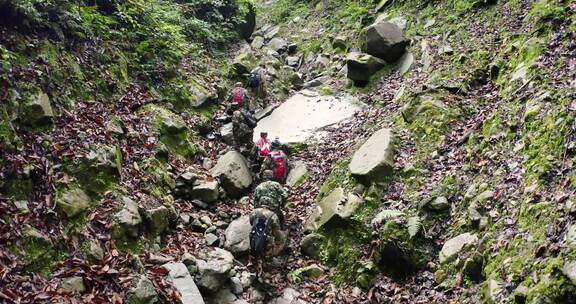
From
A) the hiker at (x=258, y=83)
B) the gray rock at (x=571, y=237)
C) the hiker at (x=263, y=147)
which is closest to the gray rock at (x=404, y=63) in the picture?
the hiker at (x=258, y=83)

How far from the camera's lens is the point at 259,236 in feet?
28.9

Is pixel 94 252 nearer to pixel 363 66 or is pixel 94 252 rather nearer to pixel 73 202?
pixel 73 202

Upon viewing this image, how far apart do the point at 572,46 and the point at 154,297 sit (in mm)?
8843

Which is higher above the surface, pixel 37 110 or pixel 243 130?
pixel 37 110

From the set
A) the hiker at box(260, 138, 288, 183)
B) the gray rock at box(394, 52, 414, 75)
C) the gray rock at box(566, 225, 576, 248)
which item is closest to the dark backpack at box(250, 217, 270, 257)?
the hiker at box(260, 138, 288, 183)

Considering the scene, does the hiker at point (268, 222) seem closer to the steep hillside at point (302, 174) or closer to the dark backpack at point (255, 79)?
the steep hillside at point (302, 174)

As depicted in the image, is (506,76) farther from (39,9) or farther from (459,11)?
(39,9)

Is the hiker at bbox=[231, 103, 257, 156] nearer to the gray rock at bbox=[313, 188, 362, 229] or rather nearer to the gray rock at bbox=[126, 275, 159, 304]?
the gray rock at bbox=[313, 188, 362, 229]

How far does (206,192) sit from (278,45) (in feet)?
41.9

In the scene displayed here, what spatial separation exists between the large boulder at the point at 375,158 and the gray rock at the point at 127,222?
4839 mm

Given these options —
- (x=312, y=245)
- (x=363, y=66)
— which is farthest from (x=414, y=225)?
(x=363, y=66)

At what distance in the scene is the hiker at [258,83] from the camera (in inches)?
614

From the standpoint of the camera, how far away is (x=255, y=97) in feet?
52.1

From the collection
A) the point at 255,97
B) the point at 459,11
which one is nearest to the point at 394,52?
the point at 459,11
